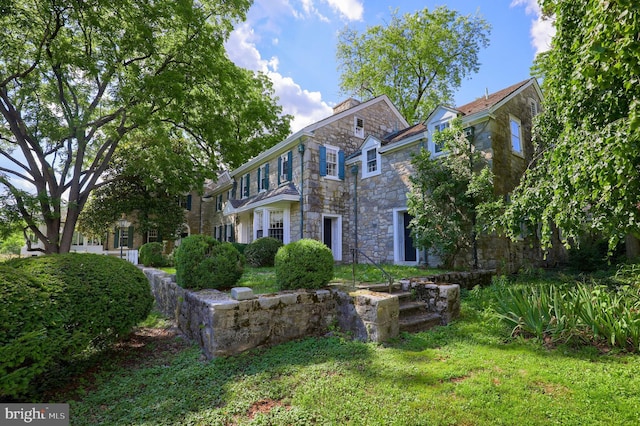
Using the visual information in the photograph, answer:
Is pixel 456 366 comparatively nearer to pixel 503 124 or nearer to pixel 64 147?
pixel 503 124

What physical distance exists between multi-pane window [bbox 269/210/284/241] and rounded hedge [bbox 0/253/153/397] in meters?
9.06

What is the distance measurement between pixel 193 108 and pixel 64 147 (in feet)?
18.9

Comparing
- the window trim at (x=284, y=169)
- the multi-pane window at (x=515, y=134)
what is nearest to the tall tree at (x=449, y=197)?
the multi-pane window at (x=515, y=134)

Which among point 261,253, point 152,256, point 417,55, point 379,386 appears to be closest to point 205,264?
point 379,386

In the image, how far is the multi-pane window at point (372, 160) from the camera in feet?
41.2

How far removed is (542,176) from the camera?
6648 mm

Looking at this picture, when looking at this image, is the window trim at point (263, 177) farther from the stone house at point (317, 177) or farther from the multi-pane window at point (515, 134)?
the multi-pane window at point (515, 134)

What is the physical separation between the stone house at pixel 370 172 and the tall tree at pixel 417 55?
7.74 meters

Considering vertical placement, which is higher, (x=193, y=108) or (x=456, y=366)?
(x=193, y=108)

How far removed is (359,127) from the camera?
14.4 meters

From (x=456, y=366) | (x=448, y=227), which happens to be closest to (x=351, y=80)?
(x=448, y=227)

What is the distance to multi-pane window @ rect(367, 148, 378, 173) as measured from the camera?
12.6 metres

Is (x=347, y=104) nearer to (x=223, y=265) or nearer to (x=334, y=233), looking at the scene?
(x=334, y=233)

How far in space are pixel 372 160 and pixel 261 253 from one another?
19.2 feet
